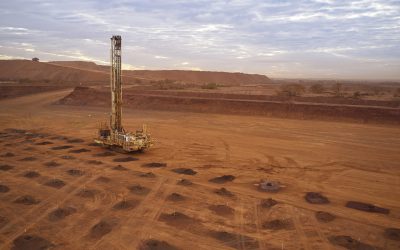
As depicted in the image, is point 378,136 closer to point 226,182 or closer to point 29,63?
point 226,182

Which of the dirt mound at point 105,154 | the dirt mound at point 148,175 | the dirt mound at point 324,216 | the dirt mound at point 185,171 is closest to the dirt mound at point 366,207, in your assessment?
the dirt mound at point 324,216

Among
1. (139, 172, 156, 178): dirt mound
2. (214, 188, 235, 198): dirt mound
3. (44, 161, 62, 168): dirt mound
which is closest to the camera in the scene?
(214, 188, 235, 198): dirt mound

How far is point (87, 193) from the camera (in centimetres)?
1202

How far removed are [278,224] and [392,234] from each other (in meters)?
2.91

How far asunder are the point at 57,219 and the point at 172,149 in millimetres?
9638

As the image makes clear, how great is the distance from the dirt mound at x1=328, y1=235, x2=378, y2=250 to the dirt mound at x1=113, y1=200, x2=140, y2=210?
5682 millimetres

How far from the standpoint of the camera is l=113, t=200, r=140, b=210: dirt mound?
35.6 ft

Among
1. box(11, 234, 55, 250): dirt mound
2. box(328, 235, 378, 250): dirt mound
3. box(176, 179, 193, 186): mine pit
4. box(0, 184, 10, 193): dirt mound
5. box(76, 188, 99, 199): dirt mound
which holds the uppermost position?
box(176, 179, 193, 186): mine pit

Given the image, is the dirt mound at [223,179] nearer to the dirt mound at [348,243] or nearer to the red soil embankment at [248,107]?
the dirt mound at [348,243]

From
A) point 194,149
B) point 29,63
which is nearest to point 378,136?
point 194,149

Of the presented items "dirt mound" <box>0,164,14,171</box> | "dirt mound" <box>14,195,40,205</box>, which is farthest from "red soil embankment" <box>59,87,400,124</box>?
"dirt mound" <box>14,195,40,205</box>

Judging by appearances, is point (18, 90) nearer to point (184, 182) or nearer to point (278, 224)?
point (184, 182)

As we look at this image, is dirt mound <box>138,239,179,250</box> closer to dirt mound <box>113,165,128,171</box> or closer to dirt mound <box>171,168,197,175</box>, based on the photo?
dirt mound <box>171,168,197,175</box>

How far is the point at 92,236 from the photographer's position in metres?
8.98
